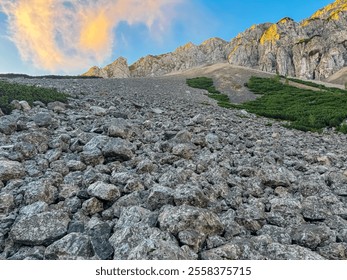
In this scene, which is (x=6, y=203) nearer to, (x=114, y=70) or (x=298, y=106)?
(x=298, y=106)

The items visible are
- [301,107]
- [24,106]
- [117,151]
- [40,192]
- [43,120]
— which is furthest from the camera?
[301,107]

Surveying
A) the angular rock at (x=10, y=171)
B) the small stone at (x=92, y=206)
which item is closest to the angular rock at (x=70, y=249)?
the small stone at (x=92, y=206)

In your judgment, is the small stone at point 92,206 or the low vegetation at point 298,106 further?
the low vegetation at point 298,106

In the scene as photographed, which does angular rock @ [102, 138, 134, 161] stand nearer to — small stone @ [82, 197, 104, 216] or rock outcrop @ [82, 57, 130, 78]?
small stone @ [82, 197, 104, 216]

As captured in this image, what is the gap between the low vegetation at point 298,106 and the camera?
2656cm

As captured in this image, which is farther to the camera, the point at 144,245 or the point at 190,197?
the point at 190,197

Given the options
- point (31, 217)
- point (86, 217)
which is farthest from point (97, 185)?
point (31, 217)

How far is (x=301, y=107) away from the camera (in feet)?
128

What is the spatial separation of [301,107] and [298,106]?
1190mm

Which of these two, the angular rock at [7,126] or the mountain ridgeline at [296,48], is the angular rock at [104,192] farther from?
the mountain ridgeline at [296,48]

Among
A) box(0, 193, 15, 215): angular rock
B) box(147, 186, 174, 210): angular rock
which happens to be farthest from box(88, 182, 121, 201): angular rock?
box(0, 193, 15, 215): angular rock

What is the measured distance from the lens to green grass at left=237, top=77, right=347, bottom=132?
87.2 feet

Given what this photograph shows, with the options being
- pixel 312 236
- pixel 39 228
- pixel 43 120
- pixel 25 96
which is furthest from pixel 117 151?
pixel 25 96
